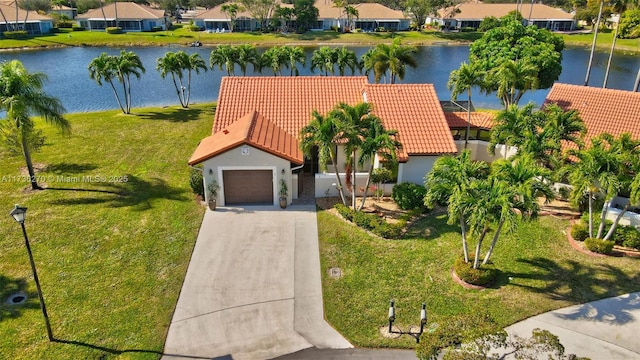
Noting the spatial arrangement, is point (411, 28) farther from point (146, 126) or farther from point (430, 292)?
point (430, 292)

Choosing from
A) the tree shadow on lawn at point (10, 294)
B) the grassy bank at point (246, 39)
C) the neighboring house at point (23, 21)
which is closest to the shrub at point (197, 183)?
the tree shadow on lawn at point (10, 294)

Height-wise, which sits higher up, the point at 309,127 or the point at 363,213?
the point at 309,127

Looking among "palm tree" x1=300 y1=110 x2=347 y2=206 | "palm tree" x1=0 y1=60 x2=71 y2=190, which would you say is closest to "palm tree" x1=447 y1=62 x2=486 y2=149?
"palm tree" x1=300 y1=110 x2=347 y2=206

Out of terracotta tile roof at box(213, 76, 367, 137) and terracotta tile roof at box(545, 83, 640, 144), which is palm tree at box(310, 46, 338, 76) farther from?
terracotta tile roof at box(545, 83, 640, 144)

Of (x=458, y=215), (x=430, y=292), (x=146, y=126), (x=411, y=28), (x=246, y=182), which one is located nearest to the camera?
(x=458, y=215)

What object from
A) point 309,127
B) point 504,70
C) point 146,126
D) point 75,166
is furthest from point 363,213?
point 146,126
